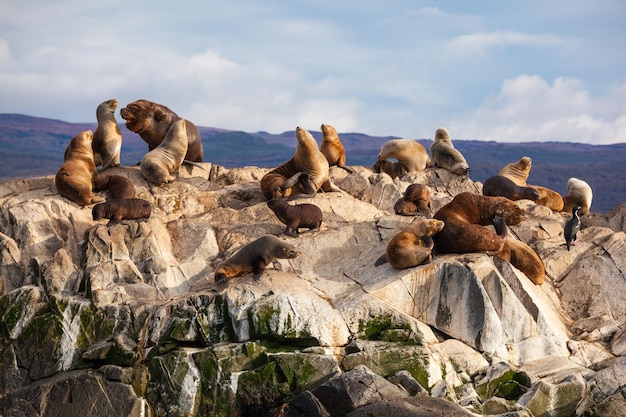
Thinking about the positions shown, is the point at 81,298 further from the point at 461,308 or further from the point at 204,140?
the point at 204,140

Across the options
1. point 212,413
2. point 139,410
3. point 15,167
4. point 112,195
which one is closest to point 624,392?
point 212,413

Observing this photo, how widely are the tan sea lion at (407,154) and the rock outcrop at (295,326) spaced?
5.10 metres

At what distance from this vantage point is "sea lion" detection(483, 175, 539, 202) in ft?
58.2

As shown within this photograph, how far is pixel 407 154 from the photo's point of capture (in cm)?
2098

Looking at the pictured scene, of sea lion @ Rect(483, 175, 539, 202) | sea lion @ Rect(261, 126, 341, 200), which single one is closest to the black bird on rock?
sea lion @ Rect(483, 175, 539, 202)

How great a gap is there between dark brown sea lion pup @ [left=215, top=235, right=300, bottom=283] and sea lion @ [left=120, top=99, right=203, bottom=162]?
602cm

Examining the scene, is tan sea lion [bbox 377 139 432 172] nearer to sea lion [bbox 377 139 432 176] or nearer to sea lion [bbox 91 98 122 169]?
sea lion [bbox 377 139 432 176]

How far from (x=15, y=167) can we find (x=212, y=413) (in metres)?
87.4

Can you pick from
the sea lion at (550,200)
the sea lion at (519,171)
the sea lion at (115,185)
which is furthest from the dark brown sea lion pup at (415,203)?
the sea lion at (115,185)

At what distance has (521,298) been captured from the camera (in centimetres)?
1364

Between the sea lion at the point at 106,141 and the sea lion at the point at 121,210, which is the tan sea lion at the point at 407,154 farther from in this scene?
the sea lion at the point at 121,210

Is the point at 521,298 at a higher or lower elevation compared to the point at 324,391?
higher

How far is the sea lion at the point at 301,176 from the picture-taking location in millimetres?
17281

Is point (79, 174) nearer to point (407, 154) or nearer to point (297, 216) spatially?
point (297, 216)
